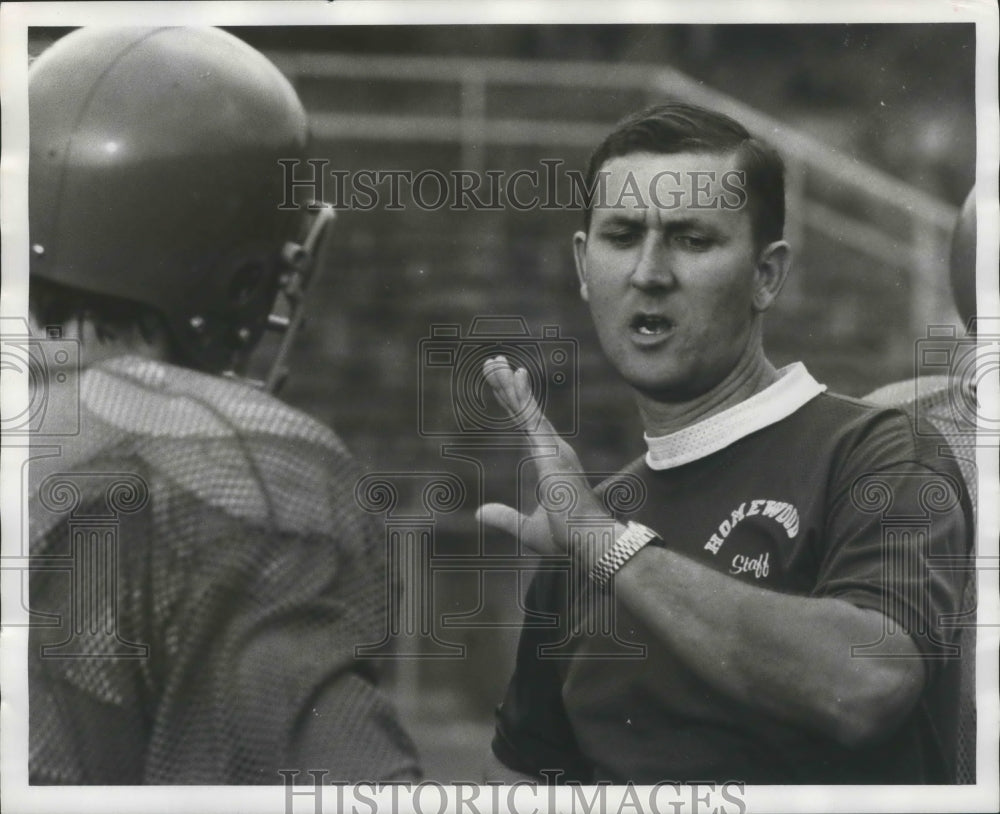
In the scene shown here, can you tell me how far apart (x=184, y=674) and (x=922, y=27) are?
1.66 metres

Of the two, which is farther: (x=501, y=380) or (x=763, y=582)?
(x=501, y=380)

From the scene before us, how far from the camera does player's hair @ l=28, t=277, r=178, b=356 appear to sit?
2.15m

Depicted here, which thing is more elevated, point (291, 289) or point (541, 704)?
point (291, 289)

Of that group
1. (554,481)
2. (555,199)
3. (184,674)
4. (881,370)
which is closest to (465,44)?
(555,199)

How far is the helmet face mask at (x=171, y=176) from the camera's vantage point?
212 centimetres

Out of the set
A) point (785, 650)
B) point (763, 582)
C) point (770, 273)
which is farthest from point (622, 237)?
point (785, 650)

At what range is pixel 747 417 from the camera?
2135 millimetres

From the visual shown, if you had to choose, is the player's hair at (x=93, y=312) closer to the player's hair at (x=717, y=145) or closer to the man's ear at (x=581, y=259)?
the man's ear at (x=581, y=259)

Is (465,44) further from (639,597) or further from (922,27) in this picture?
(639,597)

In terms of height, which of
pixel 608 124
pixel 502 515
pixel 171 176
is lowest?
pixel 502 515

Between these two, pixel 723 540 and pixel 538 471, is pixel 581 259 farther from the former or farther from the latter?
pixel 723 540

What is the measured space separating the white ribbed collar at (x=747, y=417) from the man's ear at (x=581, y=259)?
30 cm

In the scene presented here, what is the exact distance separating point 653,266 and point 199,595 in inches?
36.4

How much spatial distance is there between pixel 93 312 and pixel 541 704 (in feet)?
3.36
